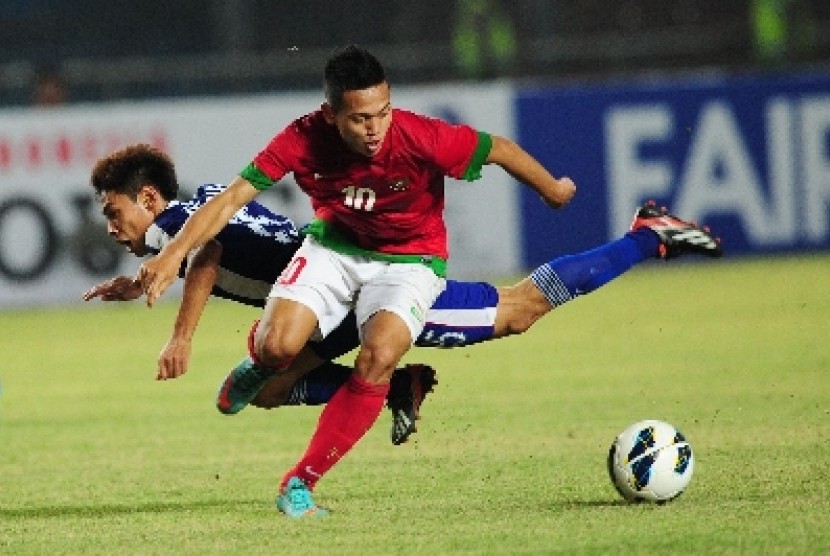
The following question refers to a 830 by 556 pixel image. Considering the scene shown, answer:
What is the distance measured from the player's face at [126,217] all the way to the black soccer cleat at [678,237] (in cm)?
214

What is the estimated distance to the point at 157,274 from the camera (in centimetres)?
663

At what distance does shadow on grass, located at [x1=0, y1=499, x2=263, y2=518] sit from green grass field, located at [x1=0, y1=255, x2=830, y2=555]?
16mm

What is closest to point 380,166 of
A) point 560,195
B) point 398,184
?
point 398,184

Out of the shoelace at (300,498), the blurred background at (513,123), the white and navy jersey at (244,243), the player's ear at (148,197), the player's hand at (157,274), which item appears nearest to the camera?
the player's hand at (157,274)

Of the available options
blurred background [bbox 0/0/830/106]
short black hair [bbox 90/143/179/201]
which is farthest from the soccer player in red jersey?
blurred background [bbox 0/0/830/106]

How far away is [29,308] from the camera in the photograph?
16.5 metres

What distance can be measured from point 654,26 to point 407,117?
43.4 feet

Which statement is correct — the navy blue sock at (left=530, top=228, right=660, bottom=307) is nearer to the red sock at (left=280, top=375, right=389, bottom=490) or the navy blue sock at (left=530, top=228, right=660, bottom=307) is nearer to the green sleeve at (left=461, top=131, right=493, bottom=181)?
the green sleeve at (left=461, top=131, right=493, bottom=181)

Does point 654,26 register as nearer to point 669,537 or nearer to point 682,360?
A: point 682,360

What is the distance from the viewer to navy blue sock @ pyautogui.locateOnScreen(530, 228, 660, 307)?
805 centimetres

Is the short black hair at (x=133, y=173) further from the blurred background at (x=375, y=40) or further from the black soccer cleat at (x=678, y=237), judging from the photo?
the blurred background at (x=375, y=40)

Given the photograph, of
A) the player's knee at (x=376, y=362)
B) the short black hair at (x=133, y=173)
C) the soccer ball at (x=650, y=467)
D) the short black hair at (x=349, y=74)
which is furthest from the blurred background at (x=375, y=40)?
the soccer ball at (x=650, y=467)

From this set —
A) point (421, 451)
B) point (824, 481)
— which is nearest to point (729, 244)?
point (421, 451)

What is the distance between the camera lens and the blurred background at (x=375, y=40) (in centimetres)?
1841
